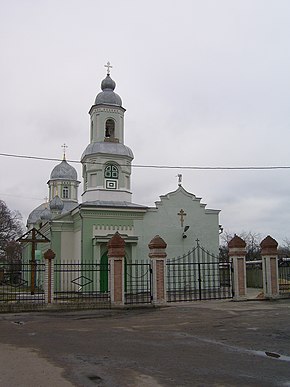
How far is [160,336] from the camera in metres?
10.2

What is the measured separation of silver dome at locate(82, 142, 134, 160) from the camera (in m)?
28.9

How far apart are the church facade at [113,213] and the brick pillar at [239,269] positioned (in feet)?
27.9

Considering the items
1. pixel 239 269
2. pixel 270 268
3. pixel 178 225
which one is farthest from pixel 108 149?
pixel 270 268

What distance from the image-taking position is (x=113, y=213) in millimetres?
26688

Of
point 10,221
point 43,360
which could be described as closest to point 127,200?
point 43,360

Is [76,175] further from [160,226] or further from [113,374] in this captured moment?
[113,374]

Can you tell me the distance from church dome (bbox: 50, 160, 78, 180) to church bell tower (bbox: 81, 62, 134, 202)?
746 inches

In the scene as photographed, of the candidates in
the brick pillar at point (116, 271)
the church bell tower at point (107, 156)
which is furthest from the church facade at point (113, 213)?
the brick pillar at point (116, 271)

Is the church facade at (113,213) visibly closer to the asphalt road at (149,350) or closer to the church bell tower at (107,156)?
the church bell tower at (107,156)

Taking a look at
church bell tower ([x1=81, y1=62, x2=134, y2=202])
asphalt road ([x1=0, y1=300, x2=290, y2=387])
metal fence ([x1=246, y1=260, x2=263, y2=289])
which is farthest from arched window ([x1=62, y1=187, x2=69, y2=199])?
asphalt road ([x1=0, y1=300, x2=290, y2=387])

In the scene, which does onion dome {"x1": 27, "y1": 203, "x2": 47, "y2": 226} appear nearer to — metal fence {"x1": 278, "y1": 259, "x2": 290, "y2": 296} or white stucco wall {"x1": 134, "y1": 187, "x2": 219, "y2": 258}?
white stucco wall {"x1": 134, "y1": 187, "x2": 219, "y2": 258}

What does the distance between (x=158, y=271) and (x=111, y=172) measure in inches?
487

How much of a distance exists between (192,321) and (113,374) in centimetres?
666

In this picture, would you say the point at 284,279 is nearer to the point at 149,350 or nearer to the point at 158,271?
the point at 158,271
